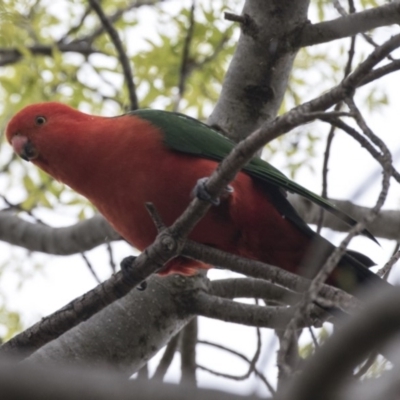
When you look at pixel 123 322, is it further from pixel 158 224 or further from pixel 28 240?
pixel 28 240

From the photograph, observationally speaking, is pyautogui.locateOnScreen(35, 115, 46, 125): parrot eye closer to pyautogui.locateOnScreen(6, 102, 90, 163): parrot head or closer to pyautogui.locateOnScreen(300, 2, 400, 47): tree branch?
pyautogui.locateOnScreen(6, 102, 90, 163): parrot head

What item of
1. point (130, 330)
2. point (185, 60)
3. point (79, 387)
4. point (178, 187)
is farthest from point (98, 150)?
point (79, 387)

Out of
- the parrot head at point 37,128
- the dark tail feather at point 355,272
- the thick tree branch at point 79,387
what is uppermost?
the parrot head at point 37,128

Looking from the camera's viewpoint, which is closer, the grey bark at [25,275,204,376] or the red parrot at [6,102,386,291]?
the grey bark at [25,275,204,376]

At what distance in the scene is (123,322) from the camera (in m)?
3.43

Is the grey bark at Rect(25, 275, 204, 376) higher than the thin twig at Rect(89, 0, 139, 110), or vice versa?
the thin twig at Rect(89, 0, 139, 110)

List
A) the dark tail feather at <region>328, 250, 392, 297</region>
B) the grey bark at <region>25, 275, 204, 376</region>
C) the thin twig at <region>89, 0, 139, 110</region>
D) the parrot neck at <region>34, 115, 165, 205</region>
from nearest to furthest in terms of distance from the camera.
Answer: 1. the dark tail feather at <region>328, 250, 392, 297</region>
2. the grey bark at <region>25, 275, 204, 376</region>
3. the parrot neck at <region>34, 115, 165, 205</region>
4. the thin twig at <region>89, 0, 139, 110</region>

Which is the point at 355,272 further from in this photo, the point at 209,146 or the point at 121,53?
the point at 121,53

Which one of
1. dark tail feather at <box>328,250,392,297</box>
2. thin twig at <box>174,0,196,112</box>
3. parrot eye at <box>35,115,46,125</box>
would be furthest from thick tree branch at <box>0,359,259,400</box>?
thin twig at <box>174,0,196,112</box>

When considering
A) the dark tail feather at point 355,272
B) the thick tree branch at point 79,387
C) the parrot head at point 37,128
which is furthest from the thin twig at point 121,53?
the thick tree branch at point 79,387

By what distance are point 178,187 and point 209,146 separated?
35 centimetres

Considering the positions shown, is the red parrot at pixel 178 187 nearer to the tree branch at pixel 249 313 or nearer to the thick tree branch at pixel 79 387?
the tree branch at pixel 249 313

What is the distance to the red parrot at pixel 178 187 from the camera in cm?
338

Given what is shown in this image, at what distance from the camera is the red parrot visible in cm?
338
